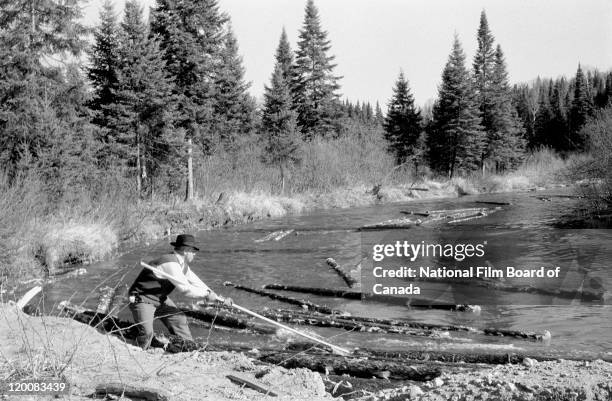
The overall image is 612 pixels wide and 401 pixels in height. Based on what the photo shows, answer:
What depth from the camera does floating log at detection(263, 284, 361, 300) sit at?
11188mm

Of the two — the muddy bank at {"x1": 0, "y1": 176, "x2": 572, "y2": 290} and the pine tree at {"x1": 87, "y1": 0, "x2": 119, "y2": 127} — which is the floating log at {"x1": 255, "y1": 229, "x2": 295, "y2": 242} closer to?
the muddy bank at {"x1": 0, "y1": 176, "x2": 572, "y2": 290}

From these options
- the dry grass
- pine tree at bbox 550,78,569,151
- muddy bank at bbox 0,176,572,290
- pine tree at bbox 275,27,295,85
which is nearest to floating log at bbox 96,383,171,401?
muddy bank at bbox 0,176,572,290

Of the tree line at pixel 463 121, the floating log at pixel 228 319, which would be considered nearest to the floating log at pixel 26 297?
the floating log at pixel 228 319

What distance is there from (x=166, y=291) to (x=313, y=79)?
42.1 meters

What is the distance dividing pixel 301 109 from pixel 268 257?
108 feet

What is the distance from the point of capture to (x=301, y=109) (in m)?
47.9

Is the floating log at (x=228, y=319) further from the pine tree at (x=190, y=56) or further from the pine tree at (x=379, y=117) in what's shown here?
the pine tree at (x=379, y=117)

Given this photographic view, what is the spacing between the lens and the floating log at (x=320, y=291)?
11.2 m

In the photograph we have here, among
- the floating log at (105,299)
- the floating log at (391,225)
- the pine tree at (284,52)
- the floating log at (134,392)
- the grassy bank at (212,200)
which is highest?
the pine tree at (284,52)

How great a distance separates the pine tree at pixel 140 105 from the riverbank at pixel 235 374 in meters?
18.0

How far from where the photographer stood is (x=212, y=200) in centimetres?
2617

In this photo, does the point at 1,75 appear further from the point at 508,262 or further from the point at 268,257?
the point at 508,262

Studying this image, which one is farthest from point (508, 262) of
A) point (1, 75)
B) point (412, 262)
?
point (1, 75)

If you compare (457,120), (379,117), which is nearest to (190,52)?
(457,120)
